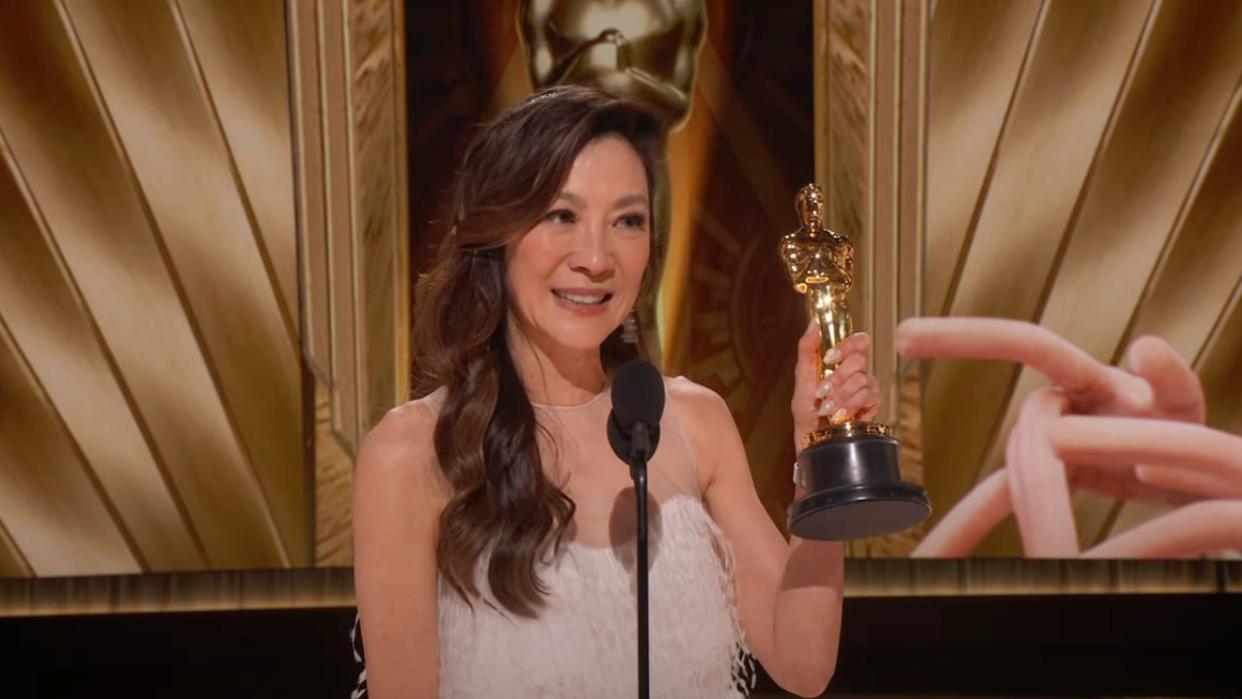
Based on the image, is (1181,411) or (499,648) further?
(1181,411)

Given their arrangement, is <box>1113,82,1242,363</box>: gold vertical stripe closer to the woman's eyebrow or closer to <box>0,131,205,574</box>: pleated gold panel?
the woman's eyebrow

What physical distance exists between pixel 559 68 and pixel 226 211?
796mm

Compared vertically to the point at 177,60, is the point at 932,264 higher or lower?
lower

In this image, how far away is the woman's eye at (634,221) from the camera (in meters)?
1.75

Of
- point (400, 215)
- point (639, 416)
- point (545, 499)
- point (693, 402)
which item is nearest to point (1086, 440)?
point (400, 215)

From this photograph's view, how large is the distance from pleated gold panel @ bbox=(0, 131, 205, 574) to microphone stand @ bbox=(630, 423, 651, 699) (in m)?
2.21

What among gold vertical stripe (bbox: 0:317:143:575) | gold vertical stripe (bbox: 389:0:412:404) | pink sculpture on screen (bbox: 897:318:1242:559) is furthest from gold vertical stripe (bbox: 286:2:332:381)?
pink sculpture on screen (bbox: 897:318:1242:559)

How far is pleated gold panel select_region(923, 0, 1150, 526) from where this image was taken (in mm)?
3305

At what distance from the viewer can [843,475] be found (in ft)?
4.98

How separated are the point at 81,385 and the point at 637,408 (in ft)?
7.80

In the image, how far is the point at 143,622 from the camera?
3268mm

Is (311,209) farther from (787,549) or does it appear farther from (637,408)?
(637,408)

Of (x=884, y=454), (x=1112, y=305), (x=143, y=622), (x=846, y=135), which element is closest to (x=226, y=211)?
(x=143, y=622)

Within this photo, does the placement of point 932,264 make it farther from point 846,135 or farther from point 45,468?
point 45,468
